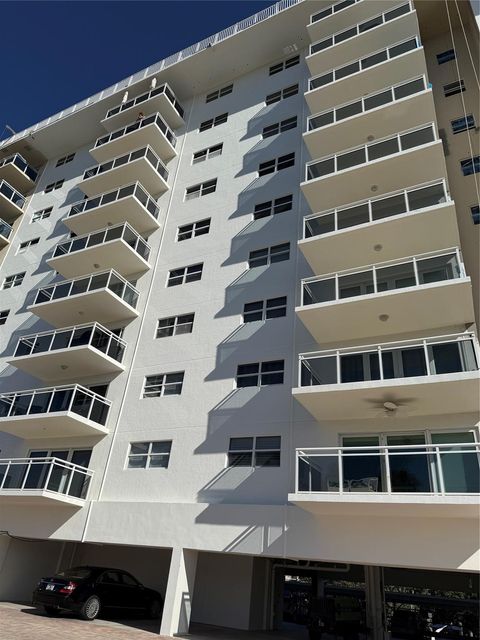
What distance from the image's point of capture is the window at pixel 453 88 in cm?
1825

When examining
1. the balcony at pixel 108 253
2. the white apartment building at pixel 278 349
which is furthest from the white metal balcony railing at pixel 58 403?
the balcony at pixel 108 253

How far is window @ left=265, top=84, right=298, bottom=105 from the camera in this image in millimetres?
22291

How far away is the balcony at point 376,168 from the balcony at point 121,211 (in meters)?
8.39

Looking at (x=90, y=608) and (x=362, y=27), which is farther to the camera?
(x=362, y=27)

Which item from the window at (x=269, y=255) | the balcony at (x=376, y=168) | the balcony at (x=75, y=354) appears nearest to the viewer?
the balcony at (x=376, y=168)

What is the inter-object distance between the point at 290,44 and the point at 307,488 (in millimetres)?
22521

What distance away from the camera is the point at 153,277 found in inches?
785

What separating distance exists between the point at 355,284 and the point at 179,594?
32.6ft

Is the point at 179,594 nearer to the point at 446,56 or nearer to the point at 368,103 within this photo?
the point at 368,103

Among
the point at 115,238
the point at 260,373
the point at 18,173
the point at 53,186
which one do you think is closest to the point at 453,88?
the point at 260,373

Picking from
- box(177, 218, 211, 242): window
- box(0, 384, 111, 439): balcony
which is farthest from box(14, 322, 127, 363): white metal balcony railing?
box(177, 218, 211, 242): window

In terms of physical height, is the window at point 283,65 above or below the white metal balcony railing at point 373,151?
above

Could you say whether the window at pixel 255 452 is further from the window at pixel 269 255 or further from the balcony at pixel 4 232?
the balcony at pixel 4 232

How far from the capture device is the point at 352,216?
49.9 ft
